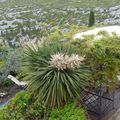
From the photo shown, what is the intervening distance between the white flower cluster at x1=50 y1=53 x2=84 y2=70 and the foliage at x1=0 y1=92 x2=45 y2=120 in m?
1.34

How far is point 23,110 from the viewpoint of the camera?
9.75 metres

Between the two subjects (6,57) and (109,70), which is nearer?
(109,70)

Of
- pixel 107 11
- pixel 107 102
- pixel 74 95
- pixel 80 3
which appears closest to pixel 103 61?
pixel 74 95

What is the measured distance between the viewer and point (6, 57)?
50.2 feet

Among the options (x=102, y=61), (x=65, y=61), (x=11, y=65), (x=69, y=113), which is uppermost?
(x=65, y=61)

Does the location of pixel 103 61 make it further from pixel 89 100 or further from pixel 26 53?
pixel 26 53

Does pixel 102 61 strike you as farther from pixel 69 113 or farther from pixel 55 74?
pixel 69 113

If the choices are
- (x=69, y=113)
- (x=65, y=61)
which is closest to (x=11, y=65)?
(x=65, y=61)

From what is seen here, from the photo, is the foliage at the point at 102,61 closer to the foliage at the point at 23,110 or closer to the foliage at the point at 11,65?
the foliage at the point at 23,110

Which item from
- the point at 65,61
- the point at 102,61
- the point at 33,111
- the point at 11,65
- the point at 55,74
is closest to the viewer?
the point at 65,61

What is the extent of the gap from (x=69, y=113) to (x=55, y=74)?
1074 mm

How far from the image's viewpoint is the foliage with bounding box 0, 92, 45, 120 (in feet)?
31.4

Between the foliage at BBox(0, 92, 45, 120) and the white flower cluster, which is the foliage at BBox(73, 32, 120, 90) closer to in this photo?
the white flower cluster

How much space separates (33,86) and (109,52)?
2251mm
